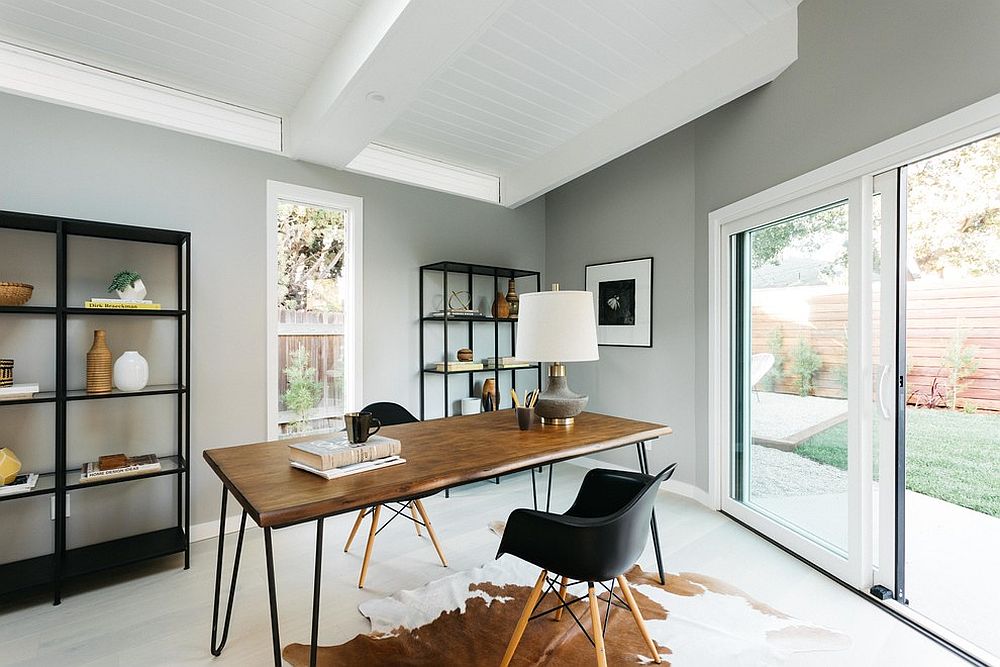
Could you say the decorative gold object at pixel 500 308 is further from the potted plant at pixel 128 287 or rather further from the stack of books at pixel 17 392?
the stack of books at pixel 17 392

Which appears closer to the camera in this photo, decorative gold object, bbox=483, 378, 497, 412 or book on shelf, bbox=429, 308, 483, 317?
book on shelf, bbox=429, 308, 483, 317

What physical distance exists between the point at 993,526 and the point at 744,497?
4.30 ft

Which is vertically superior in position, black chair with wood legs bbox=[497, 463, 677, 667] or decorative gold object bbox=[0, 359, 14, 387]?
decorative gold object bbox=[0, 359, 14, 387]

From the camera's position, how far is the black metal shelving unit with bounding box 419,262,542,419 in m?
4.01

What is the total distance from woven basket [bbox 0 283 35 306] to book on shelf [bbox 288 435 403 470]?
1.66 metres

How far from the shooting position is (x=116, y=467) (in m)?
2.57

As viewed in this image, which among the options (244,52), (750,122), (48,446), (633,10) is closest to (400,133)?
(244,52)

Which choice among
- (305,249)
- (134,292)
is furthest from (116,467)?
(305,249)

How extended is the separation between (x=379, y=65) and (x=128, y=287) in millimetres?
1727

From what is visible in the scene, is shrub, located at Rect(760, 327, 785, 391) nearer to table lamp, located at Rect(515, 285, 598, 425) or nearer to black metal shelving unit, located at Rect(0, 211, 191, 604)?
table lamp, located at Rect(515, 285, 598, 425)

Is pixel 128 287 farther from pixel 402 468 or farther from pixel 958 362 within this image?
pixel 958 362

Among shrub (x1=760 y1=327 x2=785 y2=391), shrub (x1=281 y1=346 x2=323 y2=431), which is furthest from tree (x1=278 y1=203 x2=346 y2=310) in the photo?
shrub (x1=760 y1=327 x2=785 y2=391)

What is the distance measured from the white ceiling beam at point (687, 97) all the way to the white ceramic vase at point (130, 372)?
9.94 ft

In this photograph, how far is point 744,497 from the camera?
129 inches
